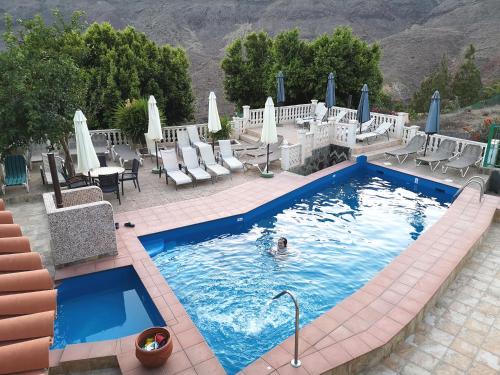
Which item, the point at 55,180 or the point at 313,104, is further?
the point at 313,104

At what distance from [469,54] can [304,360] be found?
4315cm

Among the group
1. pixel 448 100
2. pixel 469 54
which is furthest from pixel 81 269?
pixel 469 54

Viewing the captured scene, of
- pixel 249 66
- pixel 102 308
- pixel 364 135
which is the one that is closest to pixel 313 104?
pixel 249 66

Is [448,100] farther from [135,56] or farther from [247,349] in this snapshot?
[247,349]

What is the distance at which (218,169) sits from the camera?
12227 millimetres

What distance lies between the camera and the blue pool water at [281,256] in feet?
20.7

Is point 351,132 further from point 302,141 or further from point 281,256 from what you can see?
point 281,256

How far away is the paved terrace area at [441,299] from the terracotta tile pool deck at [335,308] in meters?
0.20

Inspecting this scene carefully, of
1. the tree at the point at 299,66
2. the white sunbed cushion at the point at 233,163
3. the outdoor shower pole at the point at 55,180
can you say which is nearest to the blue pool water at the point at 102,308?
the outdoor shower pole at the point at 55,180

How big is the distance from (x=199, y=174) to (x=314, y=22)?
2642 inches

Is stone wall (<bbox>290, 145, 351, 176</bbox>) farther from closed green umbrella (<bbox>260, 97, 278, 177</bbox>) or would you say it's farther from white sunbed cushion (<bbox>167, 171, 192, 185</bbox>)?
white sunbed cushion (<bbox>167, 171, 192, 185</bbox>)

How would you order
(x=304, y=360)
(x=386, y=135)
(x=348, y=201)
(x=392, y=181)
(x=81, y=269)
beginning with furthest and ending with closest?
(x=386, y=135) → (x=392, y=181) → (x=348, y=201) → (x=81, y=269) → (x=304, y=360)

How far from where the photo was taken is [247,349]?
19.0 ft

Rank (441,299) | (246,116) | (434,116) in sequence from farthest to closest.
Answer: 1. (246,116)
2. (434,116)
3. (441,299)
